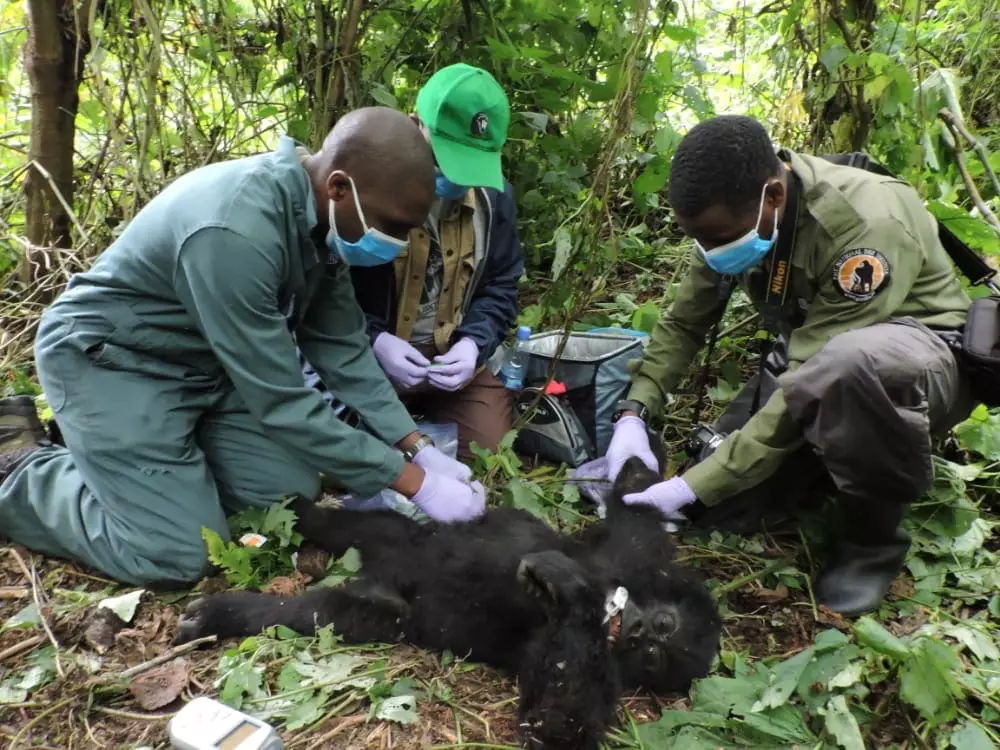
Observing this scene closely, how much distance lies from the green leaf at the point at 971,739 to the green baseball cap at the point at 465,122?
2.27 metres

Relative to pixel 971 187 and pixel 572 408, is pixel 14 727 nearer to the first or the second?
pixel 572 408

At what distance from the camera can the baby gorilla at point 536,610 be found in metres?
1.99

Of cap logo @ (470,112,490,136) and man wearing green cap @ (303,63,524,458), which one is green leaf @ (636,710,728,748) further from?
cap logo @ (470,112,490,136)

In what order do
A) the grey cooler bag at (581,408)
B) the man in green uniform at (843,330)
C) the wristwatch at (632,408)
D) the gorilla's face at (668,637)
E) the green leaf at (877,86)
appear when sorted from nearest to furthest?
1. the gorilla's face at (668,637)
2. the man in green uniform at (843,330)
3. the wristwatch at (632,408)
4. the grey cooler bag at (581,408)
5. the green leaf at (877,86)

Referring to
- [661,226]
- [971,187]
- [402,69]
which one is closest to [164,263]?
[402,69]

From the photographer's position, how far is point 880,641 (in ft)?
6.28

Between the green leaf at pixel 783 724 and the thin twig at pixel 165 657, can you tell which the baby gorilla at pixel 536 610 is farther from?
the green leaf at pixel 783 724

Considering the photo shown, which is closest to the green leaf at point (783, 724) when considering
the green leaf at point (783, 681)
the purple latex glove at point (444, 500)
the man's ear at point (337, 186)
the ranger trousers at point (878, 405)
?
the green leaf at point (783, 681)

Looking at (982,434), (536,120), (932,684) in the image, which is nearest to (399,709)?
(932,684)

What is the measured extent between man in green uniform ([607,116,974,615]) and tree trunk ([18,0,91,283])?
10.4 ft

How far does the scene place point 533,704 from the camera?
1.97 metres

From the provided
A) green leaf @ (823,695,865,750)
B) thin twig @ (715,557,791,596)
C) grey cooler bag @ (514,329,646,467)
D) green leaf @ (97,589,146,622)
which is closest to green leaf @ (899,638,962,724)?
green leaf @ (823,695,865,750)

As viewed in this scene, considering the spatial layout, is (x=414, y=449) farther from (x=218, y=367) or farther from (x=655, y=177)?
(x=655, y=177)

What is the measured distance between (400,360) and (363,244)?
925 mm
